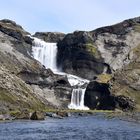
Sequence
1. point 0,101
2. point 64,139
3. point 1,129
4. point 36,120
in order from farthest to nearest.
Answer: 1. point 0,101
2. point 36,120
3. point 1,129
4. point 64,139

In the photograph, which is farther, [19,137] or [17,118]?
[17,118]

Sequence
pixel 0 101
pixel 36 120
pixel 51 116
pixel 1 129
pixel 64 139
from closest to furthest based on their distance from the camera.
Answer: pixel 64 139
pixel 1 129
pixel 36 120
pixel 51 116
pixel 0 101

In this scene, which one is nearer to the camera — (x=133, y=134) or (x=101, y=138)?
(x=101, y=138)

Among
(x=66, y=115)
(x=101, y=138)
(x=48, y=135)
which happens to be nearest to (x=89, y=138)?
(x=101, y=138)

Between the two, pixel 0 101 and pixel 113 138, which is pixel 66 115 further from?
pixel 113 138

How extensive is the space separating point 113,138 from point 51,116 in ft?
253

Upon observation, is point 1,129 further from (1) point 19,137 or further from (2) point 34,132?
(1) point 19,137

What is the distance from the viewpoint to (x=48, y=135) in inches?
3949

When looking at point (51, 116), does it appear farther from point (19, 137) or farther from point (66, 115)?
point (19, 137)

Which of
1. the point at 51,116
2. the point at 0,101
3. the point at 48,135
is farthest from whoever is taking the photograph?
the point at 0,101

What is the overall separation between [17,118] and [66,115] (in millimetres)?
34510

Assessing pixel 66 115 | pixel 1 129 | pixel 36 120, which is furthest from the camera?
pixel 66 115

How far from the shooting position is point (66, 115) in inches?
7165

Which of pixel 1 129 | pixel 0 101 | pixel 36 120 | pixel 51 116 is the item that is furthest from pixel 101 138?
pixel 0 101
